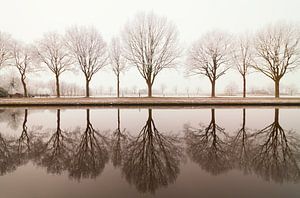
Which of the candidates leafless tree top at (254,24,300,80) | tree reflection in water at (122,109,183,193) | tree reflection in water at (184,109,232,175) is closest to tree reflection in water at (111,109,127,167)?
tree reflection in water at (122,109,183,193)

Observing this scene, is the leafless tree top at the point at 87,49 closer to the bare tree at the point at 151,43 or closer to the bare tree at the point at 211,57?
the bare tree at the point at 151,43

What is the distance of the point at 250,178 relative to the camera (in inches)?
192

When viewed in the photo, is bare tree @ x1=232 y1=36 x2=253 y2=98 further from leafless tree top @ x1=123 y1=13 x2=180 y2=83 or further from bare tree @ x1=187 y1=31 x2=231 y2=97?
leafless tree top @ x1=123 y1=13 x2=180 y2=83

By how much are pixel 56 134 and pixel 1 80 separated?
72080 millimetres

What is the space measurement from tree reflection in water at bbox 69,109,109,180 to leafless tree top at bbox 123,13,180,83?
27338 mm

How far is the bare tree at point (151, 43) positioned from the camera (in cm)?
3538

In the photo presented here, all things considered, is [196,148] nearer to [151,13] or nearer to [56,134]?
[56,134]

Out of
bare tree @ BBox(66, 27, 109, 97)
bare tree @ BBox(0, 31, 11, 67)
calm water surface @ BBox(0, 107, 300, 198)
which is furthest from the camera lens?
bare tree @ BBox(0, 31, 11, 67)

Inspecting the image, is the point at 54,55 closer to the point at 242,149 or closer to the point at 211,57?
the point at 211,57

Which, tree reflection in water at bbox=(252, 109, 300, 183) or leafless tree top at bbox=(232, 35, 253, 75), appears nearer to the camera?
tree reflection in water at bbox=(252, 109, 300, 183)

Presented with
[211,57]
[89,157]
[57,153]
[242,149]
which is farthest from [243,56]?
[57,153]

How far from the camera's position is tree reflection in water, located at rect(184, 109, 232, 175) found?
578 cm

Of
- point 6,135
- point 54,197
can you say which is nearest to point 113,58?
point 6,135

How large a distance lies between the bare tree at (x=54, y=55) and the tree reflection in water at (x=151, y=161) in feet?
110
